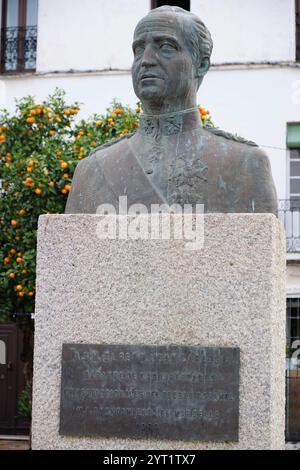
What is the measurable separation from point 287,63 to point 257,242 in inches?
544

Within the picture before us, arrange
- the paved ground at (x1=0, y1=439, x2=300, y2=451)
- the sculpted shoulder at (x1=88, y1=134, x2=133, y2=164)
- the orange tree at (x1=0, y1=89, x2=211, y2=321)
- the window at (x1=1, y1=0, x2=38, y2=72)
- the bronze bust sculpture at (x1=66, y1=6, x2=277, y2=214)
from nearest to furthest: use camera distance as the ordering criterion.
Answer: the bronze bust sculpture at (x1=66, y1=6, x2=277, y2=214), the sculpted shoulder at (x1=88, y1=134, x2=133, y2=164), the orange tree at (x1=0, y1=89, x2=211, y2=321), the paved ground at (x1=0, y1=439, x2=300, y2=451), the window at (x1=1, y1=0, x2=38, y2=72)

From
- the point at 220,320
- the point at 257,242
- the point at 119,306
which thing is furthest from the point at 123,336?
the point at 257,242

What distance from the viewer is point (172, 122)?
5.04m

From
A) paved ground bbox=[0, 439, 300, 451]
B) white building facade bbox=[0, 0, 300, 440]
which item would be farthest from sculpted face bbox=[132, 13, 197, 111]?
white building facade bbox=[0, 0, 300, 440]

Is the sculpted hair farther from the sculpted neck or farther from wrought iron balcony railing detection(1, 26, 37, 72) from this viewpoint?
wrought iron balcony railing detection(1, 26, 37, 72)

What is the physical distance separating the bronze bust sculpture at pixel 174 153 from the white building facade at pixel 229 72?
1258cm

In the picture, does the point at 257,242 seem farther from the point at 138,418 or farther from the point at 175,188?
the point at 138,418

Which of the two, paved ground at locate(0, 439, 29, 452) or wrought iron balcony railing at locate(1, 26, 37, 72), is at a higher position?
wrought iron balcony railing at locate(1, 26, 37, 72)

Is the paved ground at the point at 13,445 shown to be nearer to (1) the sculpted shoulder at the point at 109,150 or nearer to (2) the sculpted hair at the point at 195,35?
(1) the sculpted shoulder at the point at 109,150

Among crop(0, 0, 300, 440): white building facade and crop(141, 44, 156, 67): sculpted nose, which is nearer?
crop(141, 44, 156, 67): sculpted nose

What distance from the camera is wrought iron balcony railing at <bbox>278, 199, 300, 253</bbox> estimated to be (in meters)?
17.7

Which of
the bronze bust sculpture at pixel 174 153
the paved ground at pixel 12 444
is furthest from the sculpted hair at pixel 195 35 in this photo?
the paved ground at pixel 12 444

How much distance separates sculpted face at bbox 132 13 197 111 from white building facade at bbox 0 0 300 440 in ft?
41.7

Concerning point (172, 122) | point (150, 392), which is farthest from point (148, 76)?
point (150, 392)
